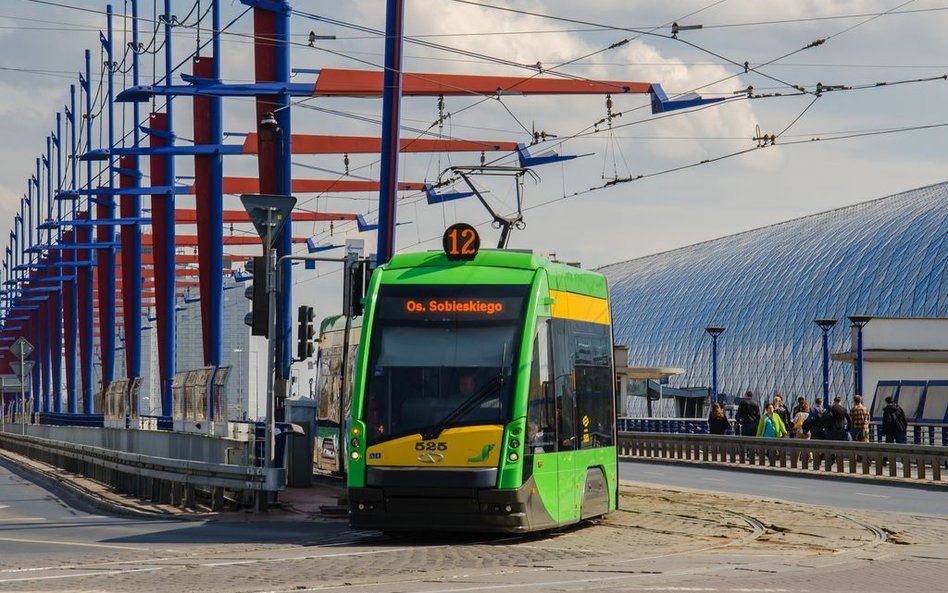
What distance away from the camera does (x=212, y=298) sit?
45594 mm

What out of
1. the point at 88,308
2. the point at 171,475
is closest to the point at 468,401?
the point at 171,475

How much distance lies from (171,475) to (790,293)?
76.0m

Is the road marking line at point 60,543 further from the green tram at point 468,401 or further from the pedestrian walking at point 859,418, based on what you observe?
the pedestrian walking at point 859,418

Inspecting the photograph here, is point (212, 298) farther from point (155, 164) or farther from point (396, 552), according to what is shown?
point (396, 552)

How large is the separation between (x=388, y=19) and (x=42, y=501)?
9553mm

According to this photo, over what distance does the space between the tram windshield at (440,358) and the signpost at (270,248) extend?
3767 mm

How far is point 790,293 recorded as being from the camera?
96000 mm

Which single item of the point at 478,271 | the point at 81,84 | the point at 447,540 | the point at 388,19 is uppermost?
the point at 81,84

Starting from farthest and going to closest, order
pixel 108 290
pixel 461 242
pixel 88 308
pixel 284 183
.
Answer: pixel 88 308 < pixel 108 290 < pixel 284 183 < pixel 461 242

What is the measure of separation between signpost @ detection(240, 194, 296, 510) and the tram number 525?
12.2 feet

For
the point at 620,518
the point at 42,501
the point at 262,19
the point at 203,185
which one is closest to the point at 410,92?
the point at 262,19

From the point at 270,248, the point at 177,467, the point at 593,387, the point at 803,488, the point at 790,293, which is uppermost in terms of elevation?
the point at 790,293

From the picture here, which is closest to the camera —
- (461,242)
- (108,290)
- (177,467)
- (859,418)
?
(461,242)

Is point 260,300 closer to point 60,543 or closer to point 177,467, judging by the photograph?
point 177,467
